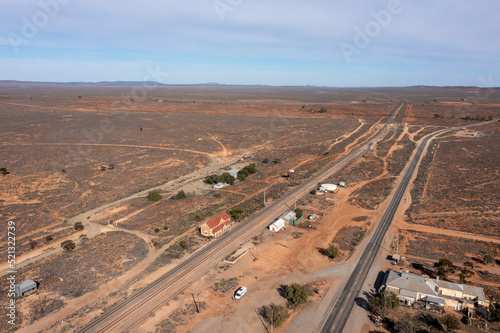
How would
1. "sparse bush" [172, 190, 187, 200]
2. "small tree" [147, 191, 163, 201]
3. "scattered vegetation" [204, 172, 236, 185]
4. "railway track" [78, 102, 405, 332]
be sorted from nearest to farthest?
1. "railway track" [78, 102, 405, 332]
2. "small tree" [147, 191, 163, 201]
3. "sparse bush" [172, 190, 187, 200]
4. "scattered vegetation" [204, 172, 236, 185]

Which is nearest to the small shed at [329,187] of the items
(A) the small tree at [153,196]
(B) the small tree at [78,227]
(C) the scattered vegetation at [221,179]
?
(C) the scattered vegetation at [221,179]

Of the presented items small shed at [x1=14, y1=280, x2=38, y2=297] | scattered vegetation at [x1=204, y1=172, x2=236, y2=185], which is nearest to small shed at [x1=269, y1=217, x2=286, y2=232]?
scattered vegetation at [x1=204, y1=172, x2=236, y2=185]

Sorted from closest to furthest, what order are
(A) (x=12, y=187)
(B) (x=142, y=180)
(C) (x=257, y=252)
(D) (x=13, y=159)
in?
(C) (x=257, y=252) → (A) (x=12, y=187) → (B) (x=142, y=180) → (D) (x=13, y=159)

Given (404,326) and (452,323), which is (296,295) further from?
(452,323)

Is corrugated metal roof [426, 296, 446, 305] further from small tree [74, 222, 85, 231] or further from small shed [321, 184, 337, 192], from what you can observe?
small tree [74, 222, 85, 231]

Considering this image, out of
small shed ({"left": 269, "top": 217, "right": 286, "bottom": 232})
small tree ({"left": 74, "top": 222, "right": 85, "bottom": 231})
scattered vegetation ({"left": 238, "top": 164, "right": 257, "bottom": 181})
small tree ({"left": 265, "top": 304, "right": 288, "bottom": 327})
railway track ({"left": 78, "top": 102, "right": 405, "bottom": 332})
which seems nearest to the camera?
small tree ({"left": 265, "top": 304, "right": 288, "bottom": 327})

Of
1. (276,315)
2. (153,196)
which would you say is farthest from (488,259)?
(153,196)

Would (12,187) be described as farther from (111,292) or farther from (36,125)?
(36,125)

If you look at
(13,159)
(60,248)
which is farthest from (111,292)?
(13,159)
